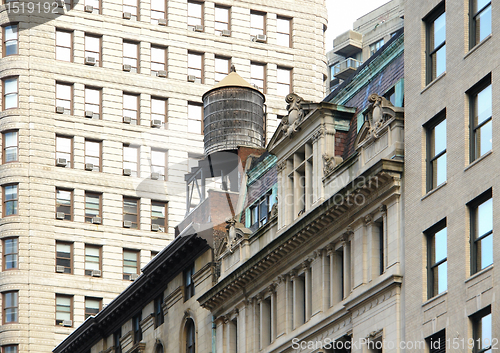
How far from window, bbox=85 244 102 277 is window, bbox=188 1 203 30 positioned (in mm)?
20748

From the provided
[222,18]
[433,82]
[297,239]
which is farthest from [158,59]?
[433,82]

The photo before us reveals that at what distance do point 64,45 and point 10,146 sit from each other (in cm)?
938

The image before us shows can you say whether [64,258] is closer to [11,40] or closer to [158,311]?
[11,40]

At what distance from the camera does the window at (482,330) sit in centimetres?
3388

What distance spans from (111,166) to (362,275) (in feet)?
A: 184

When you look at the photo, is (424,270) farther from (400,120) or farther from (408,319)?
(400,120)

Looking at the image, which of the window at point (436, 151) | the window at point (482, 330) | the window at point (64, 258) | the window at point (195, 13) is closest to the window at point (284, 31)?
the window at point (195, 13)

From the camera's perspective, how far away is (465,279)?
116ft

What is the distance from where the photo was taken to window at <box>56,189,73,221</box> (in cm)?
9369

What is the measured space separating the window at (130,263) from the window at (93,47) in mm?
15475

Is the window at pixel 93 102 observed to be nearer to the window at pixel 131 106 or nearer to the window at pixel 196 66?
the window at pixel 131 106

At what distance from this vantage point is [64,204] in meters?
94.1

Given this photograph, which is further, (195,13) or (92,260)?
(195,13)

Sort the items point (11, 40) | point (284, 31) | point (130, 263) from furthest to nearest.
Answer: point (284, 31), point (11, 40), point (130, 263)
